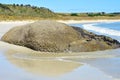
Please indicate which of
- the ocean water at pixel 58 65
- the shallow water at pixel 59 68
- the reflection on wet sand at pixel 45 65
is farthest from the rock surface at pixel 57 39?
the reflection on wet sand at pixel 45 65

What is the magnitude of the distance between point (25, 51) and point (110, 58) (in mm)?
2779

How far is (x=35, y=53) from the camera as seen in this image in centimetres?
1090

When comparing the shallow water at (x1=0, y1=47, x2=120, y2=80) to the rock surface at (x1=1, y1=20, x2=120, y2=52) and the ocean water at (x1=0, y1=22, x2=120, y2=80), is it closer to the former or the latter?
the ocean water at (x1=0, y1=22, x2=120, y2=80)

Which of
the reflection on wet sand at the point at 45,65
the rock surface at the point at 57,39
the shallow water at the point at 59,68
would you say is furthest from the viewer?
the rock surface at the point at 57,39

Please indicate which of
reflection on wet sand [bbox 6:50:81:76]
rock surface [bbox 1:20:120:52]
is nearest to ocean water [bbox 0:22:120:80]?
reflection on wet sand [bbox 6:50:81:76]

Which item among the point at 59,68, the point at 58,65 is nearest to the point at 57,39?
the point at 58,65

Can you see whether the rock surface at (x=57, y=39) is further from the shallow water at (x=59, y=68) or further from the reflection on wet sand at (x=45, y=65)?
the reflection on wet sand at (x=45, y=65)

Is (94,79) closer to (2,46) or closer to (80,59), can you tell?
(80,59)

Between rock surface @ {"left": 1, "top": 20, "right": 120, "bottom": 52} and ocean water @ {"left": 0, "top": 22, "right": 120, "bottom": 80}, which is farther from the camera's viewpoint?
rock surface @ {"left": 1, "top": 20, "right": 120, "bottom": 52}

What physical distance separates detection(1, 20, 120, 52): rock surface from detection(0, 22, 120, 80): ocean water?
37 centimetres

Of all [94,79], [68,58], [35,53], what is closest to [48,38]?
[35,53]

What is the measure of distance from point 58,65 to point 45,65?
306mm

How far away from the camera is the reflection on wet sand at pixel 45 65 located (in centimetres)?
779

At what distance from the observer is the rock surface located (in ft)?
36.8
